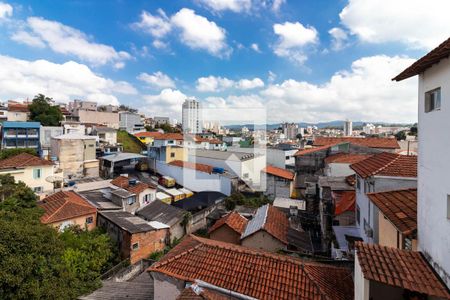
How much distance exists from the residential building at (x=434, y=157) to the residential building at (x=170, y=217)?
1512 centimetres

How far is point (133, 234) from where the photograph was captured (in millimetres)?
14914

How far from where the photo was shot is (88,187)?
24.5 m

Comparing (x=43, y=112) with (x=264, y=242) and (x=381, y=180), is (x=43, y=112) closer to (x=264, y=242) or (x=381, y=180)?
(x=264, y=242)

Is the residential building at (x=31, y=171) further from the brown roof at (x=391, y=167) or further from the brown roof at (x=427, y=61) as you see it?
the brown roof at (x=427, y=61)

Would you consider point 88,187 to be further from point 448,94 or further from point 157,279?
point 448,94

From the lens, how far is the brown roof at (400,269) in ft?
15.5

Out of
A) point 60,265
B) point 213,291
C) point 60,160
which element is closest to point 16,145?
point 60,160

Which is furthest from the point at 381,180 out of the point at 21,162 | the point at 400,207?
the point at 21,162

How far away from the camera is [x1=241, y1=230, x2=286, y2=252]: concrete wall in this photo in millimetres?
12969

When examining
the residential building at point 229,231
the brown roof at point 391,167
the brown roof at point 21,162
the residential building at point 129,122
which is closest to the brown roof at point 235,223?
the residential building at point 229,231

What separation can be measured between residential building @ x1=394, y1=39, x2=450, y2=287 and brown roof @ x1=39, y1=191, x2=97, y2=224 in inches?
700

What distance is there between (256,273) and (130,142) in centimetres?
4742

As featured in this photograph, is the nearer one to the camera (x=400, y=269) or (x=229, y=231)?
(x=400, y=269)

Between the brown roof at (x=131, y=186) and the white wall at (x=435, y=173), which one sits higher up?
the white wall at (x=435, y=173)
